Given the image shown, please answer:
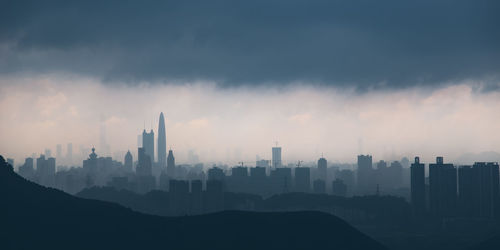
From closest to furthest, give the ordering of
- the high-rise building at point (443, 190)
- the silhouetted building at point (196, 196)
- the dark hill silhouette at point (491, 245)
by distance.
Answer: the dark hill silhouette at point (491, 245), the silhouetted building at point (196, 196), the high-rise building at point (443, 190)

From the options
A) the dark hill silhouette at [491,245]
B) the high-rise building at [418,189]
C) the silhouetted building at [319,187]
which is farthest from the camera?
the silhouetted building at [319,187]

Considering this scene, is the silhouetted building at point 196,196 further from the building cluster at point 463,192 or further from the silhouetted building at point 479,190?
the silhouetted building at point 479,190

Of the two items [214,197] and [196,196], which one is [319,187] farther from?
[196,196]

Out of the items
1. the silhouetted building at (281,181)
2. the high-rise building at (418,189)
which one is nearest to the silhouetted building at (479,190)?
the high-rise building at (418,189)

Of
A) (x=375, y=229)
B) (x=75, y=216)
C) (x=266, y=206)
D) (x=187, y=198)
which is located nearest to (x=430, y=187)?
(x=375, y=229)

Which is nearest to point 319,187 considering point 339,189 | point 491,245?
point 339,189

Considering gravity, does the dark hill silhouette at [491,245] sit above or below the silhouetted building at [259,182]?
below

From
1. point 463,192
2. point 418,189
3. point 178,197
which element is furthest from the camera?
point 418,189

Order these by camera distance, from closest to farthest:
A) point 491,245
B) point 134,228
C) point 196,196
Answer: point 134,228 < point 491,245 < point 196,196

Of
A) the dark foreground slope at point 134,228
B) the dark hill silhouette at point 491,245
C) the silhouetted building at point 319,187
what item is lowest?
the dark hill silhouette at point 491,245
